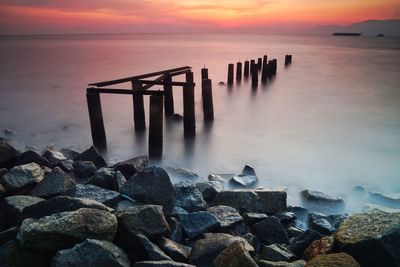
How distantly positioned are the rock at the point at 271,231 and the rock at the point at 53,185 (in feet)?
7.24

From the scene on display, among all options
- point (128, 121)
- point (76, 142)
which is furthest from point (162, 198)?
point (128, 121)

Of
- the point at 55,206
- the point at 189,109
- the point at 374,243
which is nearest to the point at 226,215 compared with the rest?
the point at 374,243

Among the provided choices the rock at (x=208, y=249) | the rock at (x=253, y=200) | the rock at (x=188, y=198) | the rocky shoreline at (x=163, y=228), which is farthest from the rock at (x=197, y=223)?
the rock at (x=253, y=200)

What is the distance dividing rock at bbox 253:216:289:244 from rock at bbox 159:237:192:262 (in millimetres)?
959

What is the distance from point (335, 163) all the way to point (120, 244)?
19.3ft

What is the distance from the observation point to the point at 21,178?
14.3 feet

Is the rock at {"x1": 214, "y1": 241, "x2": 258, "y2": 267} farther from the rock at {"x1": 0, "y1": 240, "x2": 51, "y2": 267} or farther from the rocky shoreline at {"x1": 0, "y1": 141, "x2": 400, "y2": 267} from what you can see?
the rock at {"x1": 0, "y1": 240, "x2": 51, "y2": 267}

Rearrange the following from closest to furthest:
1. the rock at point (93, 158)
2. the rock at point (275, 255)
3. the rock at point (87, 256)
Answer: the rock at point (87, 256) → the rock at point (275, 255) → the rock at point (93, 158)

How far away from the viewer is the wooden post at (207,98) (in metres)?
10.1

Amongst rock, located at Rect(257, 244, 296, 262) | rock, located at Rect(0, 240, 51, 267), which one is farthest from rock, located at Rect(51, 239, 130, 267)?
rock, located at Rect(257, 244, 296, 262)

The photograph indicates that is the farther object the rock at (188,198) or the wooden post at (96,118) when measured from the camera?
the wooden post at (96,118)

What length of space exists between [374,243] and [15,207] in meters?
3.34

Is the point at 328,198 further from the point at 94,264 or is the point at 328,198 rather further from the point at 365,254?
the point at 94,264

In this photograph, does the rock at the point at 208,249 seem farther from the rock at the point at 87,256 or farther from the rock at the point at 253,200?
the rock at the point at 253,200
